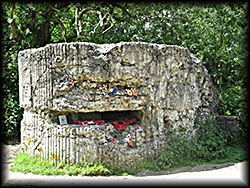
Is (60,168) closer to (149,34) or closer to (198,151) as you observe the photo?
(198,151)

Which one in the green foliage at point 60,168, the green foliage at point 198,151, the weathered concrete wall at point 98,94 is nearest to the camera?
the green foliage at point 60,168

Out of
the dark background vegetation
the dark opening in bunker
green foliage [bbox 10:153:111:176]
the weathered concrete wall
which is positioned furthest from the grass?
the dark background vegetation

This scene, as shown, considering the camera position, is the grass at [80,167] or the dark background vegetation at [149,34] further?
the dark background vegetation at [149,34]

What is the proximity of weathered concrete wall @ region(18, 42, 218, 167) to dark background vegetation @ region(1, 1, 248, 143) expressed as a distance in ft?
7.75

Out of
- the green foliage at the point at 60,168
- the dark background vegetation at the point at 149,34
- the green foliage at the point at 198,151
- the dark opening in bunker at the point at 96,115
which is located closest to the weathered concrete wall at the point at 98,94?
the dark opening in bunker at the point at 96,115

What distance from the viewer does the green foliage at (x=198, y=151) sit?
664 cm

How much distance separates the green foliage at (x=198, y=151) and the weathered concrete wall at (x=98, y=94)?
0.27 m

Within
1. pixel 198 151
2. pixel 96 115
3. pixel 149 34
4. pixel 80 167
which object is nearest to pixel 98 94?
pixel 96 115

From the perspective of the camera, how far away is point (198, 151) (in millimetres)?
7078

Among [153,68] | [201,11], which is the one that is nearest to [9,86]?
[153,68]

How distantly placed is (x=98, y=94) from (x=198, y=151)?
3021 mm

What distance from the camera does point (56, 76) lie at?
6488 millimetres

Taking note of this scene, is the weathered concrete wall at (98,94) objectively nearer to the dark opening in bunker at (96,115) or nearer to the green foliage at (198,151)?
the dark opening in bunker at (96,115)

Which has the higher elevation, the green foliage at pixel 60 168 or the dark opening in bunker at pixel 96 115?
the dark opening in bunker at pixel 96 115
